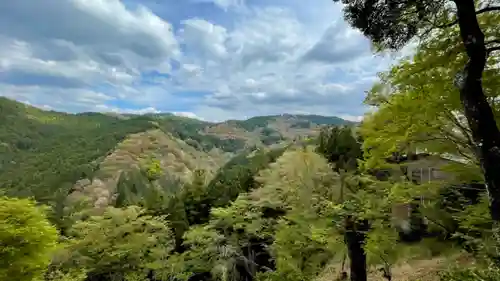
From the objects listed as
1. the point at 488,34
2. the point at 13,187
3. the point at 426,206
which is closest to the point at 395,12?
the point at 488,34

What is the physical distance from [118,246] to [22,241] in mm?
9086

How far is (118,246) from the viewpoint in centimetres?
2241

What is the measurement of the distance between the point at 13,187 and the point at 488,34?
113 meters

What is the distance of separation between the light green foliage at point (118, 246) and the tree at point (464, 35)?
2017 centimetres

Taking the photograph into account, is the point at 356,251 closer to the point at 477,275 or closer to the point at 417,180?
the point at 417,180

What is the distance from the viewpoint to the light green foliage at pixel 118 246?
22.6 m

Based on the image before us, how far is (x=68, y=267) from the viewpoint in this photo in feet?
72.5

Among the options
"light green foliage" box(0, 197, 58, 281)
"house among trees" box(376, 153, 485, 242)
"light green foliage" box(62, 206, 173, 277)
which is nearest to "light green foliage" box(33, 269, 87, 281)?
"light green foliage" box(62, 206, 173, 277)

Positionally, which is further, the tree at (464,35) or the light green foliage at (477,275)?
the tree at (464,35)

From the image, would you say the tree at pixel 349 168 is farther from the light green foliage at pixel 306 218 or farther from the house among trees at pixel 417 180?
the house among trees at pixel 417 180

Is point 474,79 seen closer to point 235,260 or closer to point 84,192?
point 235,260

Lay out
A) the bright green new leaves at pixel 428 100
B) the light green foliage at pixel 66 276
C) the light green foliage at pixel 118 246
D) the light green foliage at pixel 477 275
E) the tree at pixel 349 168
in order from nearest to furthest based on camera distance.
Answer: the light green foliage at pixel 477 275 → the bright green new leaves at pixel 428 100 → the tree at pixel 349 168 → the light green foliage at pixel 66 276 → the light green foliage at pixel 118 246

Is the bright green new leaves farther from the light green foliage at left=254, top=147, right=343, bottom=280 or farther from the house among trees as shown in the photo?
the light green foliage at left=254, top=147, right=343, bottom=280

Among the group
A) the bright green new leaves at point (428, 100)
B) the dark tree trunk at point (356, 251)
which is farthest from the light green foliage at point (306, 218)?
the bright green new leaves at point (428, 100)
